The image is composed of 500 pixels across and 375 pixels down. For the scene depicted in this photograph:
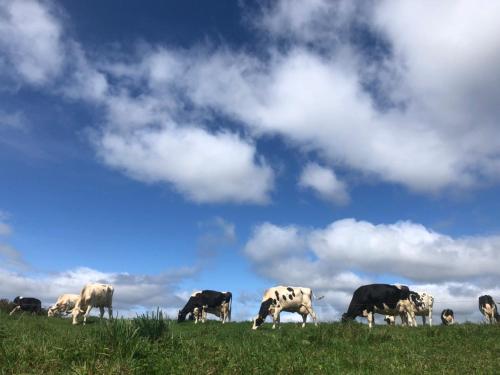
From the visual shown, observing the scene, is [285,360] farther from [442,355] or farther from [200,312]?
[200,312]

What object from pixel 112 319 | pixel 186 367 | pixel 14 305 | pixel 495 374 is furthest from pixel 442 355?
pixel 14 305

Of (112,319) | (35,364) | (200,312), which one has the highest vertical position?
(200,312)

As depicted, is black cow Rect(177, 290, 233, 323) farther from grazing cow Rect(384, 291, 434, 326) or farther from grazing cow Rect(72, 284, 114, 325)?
grazing cow Rect(384, 291, 434, 326)

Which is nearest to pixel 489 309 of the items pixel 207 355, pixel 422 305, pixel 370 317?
pixel 422 305

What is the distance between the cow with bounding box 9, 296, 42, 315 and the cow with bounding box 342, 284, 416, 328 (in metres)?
27.8

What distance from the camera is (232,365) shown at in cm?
990

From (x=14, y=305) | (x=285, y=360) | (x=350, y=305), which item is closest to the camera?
(x=285, y=360)

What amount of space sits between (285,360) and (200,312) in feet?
91.5

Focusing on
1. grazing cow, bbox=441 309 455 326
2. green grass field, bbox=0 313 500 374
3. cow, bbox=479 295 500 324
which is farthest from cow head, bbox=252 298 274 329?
grazing cow, bbox=441 309 455 326

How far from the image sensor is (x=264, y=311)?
1145 inches

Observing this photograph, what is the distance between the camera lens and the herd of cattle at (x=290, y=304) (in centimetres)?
2767

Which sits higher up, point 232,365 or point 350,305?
Result: point 350,305

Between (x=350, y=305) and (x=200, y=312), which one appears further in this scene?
(x=200, y=312)

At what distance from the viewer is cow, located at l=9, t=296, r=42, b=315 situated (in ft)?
133
